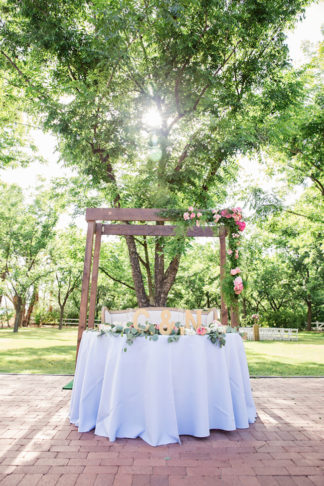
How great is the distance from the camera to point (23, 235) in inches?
821

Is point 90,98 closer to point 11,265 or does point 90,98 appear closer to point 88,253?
point 88,253

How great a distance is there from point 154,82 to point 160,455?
7.67 m

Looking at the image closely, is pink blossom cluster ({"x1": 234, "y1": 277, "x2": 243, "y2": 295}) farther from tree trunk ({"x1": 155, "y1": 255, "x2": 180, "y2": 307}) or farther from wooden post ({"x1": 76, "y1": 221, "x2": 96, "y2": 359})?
tree trunk ({"x1": 155, "y1": 255, "x2": 180, "y2": 307})

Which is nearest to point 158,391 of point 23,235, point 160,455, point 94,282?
point 160,455

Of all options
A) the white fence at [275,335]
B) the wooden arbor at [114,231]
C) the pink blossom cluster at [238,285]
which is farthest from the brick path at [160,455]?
the white fence at [275,335]

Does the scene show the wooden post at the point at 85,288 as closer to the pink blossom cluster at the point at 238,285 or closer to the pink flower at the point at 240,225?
the pink blossom cluster at the point at 238,285

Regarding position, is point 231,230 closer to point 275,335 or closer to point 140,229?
point 140,229

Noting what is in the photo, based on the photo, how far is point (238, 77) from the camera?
27.2 feet

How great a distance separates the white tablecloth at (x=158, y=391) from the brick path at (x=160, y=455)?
0.13 meters

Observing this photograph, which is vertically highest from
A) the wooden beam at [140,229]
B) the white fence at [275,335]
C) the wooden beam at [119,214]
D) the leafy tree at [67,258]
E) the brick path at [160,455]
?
the leafy tree at [67,258]

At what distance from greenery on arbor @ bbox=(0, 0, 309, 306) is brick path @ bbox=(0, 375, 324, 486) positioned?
180 inches

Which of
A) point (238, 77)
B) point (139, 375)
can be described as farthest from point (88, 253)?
point (238, 77)

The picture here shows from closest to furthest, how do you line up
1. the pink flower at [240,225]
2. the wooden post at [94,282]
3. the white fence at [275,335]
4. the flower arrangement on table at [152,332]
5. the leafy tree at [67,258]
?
the flower arrangement on table at [152,332]
the pink flower at [240,225]
the wooden post at [94,282]
the leafy tree at [67,258]
the white fence at [275,335]

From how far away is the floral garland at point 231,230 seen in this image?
15.8ft
